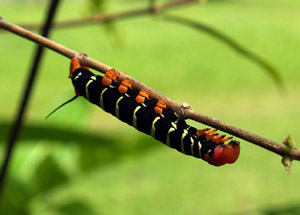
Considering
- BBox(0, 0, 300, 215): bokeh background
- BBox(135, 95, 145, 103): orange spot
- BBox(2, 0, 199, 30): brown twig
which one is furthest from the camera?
BBox(0, 0, 300, 215): bokeh background

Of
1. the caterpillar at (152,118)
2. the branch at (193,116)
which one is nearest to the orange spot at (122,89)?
the caterpillar at (152,118)

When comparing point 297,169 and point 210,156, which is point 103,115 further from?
point 210,156

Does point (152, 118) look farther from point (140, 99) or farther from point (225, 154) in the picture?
point (225, 154)

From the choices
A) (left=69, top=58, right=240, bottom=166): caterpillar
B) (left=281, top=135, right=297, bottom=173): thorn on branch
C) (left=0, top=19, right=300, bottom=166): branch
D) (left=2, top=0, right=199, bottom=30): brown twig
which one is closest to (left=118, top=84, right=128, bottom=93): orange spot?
(left=69, top=58, right=240, bottom=166): caterpillar

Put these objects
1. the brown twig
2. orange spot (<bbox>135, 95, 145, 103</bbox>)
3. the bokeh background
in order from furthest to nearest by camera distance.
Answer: the bokeh background, the brown twig, orange spot (<bbox>135, 95, 145, 103</bbox>)

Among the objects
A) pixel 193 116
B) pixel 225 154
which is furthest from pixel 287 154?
pixel 225 154

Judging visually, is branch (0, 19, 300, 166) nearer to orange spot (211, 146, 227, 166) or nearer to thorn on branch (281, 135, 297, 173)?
thorn on branch (281, 135, 297, 173)

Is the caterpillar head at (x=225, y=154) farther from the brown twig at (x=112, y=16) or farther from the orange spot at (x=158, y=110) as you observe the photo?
the brown twig at (x=112, y=16)

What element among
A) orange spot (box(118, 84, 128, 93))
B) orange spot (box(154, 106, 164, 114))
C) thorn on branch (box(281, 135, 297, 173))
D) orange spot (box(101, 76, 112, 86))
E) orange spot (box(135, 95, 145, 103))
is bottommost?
thorn on branch (box(281, 135, 297, 173))

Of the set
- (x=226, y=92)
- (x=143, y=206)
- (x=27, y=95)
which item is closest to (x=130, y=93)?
(x=27, y=95)
